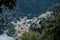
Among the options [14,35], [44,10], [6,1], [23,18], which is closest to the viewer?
[6,1]

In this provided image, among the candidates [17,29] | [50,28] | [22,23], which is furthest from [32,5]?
[50,28]

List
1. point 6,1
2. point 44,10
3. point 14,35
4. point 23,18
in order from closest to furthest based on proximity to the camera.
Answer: point 6,1, point 14,35, point 23,18, point 44,10

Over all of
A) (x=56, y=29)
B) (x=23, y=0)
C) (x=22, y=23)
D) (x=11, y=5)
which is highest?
(x=23, y=0)

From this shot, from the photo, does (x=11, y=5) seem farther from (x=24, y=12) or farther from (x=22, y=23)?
(x=24, y=12)

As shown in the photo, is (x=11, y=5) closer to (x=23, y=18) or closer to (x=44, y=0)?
(x=23, y=18)

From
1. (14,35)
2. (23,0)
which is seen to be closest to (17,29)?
(14,35)

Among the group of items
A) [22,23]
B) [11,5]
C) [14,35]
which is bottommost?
[11,5]

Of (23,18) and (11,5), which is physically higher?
(23,18)

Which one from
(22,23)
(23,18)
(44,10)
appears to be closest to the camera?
(22,23)

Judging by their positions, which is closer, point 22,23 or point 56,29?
point 56,29
